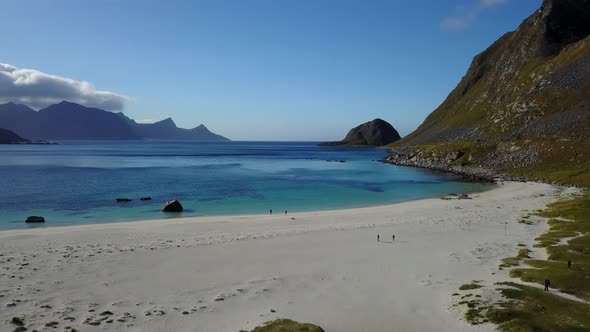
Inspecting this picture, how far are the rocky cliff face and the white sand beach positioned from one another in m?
57.7

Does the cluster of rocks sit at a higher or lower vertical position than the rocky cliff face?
lower

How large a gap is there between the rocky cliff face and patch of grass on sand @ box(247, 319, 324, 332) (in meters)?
78.8

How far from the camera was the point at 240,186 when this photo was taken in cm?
8688

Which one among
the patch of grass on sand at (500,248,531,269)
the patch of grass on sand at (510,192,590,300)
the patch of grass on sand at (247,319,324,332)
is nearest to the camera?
the patch of grass on sand at (247,319,324,332)

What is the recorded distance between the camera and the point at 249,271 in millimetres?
28984

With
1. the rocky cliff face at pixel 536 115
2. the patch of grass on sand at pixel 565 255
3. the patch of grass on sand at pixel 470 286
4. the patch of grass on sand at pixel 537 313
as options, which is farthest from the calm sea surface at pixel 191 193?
the patch of grass on sand at pixel 537 313

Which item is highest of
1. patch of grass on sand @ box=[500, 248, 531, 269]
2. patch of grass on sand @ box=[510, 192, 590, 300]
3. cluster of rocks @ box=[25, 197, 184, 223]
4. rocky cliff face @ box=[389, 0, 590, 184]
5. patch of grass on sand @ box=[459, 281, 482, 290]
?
rocky cliff face @ box=[389, 0, 590, 184]

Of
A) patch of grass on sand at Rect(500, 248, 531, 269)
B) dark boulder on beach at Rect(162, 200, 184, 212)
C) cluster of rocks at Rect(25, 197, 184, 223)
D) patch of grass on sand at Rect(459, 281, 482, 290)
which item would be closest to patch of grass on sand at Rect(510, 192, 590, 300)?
patch of grass on sand at Rect(500, 248, 531, 269)

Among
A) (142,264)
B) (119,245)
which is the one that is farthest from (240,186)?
(142,264)

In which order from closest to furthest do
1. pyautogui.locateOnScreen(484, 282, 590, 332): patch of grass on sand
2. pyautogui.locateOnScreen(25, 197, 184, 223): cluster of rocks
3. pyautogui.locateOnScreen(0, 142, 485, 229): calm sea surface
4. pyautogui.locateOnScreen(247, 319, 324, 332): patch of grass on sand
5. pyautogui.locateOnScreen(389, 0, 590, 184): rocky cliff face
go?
1. pyautogui.locateOnScreen(484, 282, 590, 332): patch of grass on sand
2. pyautogui.locateOnScreen(247, 319, 324, 332): patch of grass on sand
3. pyautogui.locateOnScreen(25, 197, 184, 223): cluster of rocks
4. pyautogui.locateOnScreen(0, 142, 485, 229): calm sea surface
5. pyautogui.locateOnScreen(389, 0, 590, 184): rocky cliff face

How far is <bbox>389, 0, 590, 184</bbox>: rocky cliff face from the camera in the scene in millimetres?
95125

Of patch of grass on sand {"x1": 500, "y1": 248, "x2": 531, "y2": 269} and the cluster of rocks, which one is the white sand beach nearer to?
patch of grass on sand {"x1": 500, "y1": 248, "x2": 531, "y2": 269}

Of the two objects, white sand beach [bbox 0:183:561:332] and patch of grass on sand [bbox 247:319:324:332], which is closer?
patch of grass on sand [bbox 247:319:324:332]

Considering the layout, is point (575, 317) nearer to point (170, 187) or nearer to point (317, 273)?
point (317, 273)
